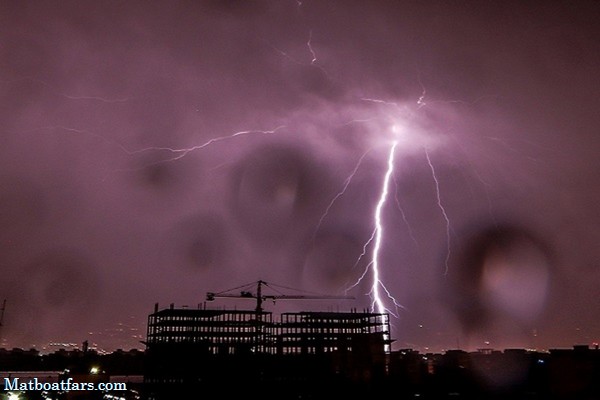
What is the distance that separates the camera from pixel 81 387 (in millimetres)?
32312

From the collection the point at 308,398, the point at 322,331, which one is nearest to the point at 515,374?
the point at 308,398

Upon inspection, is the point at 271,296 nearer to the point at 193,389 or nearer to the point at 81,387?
the point at 193,389

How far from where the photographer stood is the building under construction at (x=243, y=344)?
56.7 metres

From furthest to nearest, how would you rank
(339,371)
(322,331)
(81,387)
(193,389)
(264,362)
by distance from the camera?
(322,331), (264,362), (193,389), (339,371), (81,387)

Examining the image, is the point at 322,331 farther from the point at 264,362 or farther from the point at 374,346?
the point at 374,346

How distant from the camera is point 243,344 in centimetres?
6188

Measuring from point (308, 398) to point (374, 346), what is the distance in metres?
8.13

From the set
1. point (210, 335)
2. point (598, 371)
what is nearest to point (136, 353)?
point (210, 335)

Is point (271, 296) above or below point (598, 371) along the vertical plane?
above

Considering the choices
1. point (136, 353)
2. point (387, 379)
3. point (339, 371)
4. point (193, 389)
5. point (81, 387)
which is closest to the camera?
point (81, 387)

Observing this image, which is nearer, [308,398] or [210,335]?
[308,398]

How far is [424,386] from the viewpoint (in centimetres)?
3675

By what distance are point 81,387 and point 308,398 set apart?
1616 centimetres

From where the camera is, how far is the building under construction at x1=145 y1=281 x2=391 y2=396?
56.7 m
